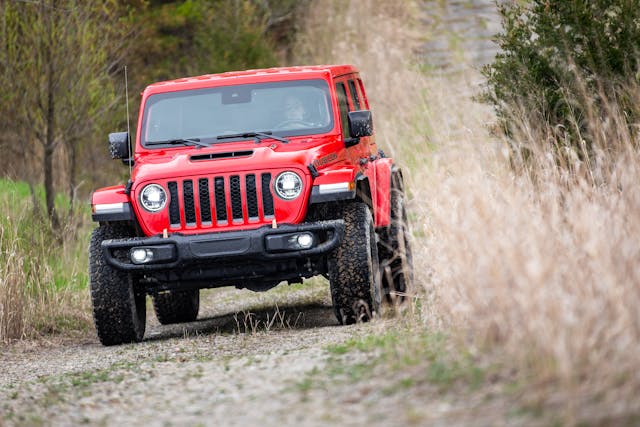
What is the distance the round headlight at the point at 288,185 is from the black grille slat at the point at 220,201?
39 cm

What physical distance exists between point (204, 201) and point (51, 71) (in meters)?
6.86

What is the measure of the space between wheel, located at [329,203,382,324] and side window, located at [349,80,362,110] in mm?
2102

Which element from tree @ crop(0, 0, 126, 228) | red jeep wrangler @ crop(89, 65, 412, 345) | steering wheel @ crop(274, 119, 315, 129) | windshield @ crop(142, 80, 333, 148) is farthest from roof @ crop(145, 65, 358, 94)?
tree @ crop(0, 0, 126, 228)

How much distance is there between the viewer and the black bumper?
8.23m

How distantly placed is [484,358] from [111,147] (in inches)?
188

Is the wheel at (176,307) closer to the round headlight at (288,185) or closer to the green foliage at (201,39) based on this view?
the round headlight at (288,185)

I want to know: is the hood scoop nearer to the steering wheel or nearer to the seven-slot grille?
the seven-slot grille

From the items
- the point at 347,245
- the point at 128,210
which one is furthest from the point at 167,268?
the point at 347,245

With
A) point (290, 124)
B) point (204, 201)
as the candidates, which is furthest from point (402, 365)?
point (290, 124)

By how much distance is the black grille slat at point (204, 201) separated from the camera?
843 cm

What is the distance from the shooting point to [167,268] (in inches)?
329

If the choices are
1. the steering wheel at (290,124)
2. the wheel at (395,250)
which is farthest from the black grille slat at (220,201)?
the wheel at (395,250)

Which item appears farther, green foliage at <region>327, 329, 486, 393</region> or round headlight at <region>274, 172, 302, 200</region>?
round headlight at <region>274, 172, 302, 200</region>

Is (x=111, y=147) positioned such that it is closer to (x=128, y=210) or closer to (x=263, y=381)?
(x=128, y=210)
